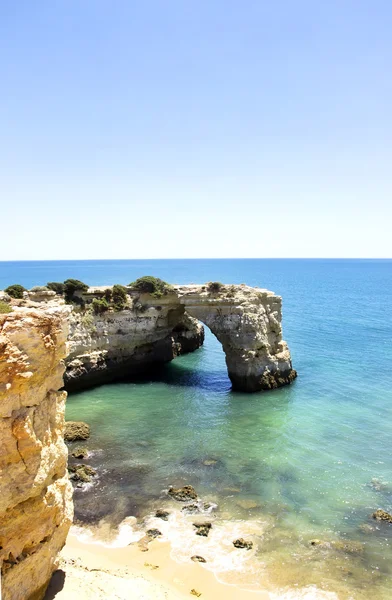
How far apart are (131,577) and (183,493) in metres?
5.81

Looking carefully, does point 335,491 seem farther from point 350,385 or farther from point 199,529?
point 350,385

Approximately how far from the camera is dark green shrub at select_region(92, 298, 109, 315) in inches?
1497

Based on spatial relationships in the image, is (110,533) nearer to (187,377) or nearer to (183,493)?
(183,493)

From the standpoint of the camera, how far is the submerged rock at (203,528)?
18156 mm

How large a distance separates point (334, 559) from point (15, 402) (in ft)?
46.1

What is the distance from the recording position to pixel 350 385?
38344mm

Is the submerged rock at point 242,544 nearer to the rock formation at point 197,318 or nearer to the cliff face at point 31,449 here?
the cliff face at point 31,449

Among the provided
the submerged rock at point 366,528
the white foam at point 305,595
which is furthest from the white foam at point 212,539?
the submerged rock at point 366,528

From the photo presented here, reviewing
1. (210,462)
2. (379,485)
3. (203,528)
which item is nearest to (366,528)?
(379,485)

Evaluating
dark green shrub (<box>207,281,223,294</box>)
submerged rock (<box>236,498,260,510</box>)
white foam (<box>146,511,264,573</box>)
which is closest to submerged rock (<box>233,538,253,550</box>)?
white foam (<box>146,511,264,573</box>)

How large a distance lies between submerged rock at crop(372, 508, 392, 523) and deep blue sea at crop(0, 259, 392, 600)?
0.94 feet

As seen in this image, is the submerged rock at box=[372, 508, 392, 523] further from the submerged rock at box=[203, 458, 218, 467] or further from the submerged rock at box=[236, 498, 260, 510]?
the submerged rock at box=[203, 458, 218, 467]

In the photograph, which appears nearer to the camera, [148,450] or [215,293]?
[148,450]

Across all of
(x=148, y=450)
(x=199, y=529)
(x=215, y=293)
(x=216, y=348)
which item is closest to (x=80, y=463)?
(x=148, y=450)
